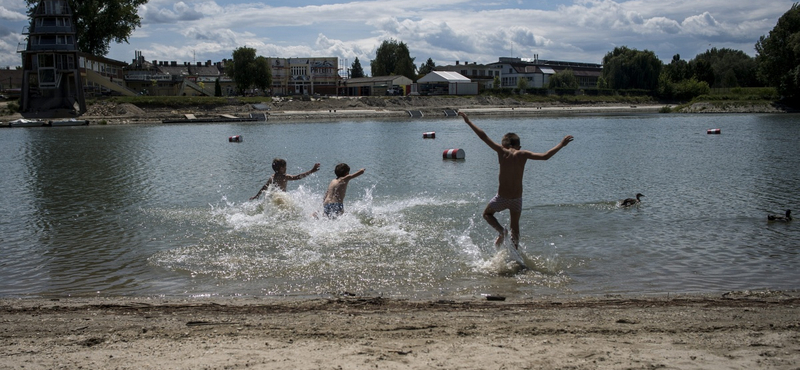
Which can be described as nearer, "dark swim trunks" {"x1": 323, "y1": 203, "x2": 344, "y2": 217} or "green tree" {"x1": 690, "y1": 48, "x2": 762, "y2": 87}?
"dark swim trunks" {"x1": 323, "y1": 203, "x2": 344, "y2": 217}

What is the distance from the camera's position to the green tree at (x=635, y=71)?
12019 cm

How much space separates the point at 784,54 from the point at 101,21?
9641 cm

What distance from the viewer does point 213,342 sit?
640cm

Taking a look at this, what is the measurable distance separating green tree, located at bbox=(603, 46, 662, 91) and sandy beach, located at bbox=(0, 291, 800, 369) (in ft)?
399

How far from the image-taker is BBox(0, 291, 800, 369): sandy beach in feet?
19.0

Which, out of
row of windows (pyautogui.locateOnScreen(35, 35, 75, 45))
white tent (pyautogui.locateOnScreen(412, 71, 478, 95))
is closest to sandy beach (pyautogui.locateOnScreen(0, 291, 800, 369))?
row of windows (pyautogui.locateOnScreen(35, 35, 75, 45))

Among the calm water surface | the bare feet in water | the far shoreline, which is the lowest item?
the calm water surface

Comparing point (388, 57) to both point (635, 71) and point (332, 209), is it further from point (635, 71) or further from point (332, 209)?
point (332, 209)

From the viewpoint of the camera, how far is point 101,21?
87875 mm

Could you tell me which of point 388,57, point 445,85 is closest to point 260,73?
point 445,85

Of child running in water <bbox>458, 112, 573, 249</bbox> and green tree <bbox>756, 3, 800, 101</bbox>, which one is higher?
green tree <bbox>756, 3, 800, 101</bbox>

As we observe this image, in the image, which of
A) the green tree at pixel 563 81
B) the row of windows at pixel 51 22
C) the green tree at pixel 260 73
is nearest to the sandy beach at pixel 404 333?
the row of windows at pixel 51 22

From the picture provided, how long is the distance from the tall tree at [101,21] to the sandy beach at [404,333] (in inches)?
3541

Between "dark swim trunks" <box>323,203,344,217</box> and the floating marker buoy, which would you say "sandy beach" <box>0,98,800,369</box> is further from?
the floating marker buoy
